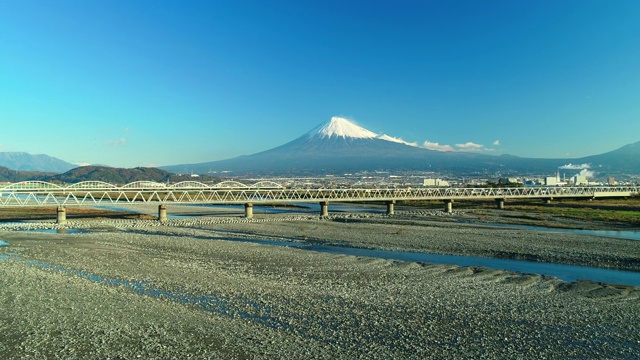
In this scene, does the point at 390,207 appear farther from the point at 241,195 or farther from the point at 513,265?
the point at 513,265

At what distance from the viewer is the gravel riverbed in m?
8.70

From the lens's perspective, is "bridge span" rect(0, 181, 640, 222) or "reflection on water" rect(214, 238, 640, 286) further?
"bridge span" rect(0, 181, 640, 222)

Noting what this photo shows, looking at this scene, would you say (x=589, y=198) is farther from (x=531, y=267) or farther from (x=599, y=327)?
(x=599, y=327)

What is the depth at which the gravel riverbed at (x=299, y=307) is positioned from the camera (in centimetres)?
870

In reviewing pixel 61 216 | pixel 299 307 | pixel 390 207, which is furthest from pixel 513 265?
pixel 61 216

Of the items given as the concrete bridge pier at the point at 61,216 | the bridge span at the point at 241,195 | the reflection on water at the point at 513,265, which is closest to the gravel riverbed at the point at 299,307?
the reflection on water at the point at 513,265

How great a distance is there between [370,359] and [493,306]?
16.5ft

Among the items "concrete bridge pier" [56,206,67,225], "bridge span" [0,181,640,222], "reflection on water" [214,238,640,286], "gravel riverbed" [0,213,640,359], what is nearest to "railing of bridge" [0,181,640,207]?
"bridge span" [0,181,640,222]

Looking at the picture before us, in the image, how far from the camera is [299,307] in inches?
452

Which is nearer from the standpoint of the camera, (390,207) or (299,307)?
(299,307)

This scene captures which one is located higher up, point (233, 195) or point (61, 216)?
point (233, 195)

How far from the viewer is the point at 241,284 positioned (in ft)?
46.6

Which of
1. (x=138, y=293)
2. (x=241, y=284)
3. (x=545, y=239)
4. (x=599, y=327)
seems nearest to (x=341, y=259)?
(x=241, y=284)

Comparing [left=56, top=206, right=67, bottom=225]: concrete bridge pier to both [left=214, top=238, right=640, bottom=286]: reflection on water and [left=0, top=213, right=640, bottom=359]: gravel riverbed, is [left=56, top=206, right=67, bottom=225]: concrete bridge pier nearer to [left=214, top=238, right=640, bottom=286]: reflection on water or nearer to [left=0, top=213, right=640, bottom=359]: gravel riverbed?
[left=0, top=213, right=640, bottom=359]: gravel riverbed
